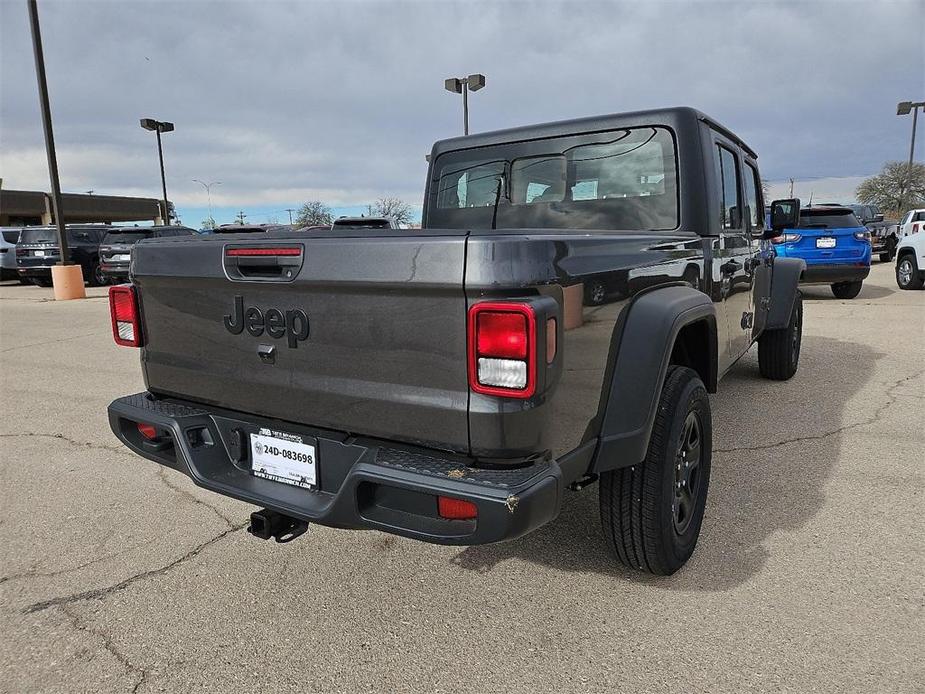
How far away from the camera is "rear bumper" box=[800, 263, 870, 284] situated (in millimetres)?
11133

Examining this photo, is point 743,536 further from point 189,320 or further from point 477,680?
point 189,320

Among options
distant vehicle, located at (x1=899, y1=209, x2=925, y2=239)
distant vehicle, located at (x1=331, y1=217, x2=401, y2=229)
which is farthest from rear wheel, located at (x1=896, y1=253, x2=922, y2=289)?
distant vehicle, located at (x1=331, y1=217, x2=401, y2=229)

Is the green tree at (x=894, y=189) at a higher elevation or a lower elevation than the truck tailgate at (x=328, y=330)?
higher

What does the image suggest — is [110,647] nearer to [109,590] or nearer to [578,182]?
[109,590]

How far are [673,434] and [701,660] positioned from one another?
0.78 metres

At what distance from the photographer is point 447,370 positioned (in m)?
1.96

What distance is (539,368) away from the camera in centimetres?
185

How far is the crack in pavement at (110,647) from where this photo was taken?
2174 millimetres

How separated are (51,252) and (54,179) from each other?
438 cm

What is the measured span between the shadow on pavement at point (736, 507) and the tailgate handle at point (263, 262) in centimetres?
142

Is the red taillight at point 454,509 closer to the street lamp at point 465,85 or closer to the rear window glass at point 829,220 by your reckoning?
the rear window glass at point 829,220

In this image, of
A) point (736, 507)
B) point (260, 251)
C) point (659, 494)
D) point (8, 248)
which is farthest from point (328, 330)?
point (8, 248)

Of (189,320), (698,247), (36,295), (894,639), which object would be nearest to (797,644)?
(894,639)

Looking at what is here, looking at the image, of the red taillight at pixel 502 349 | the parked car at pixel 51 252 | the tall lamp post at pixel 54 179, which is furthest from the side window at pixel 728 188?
the parked car at pixel 51 252
